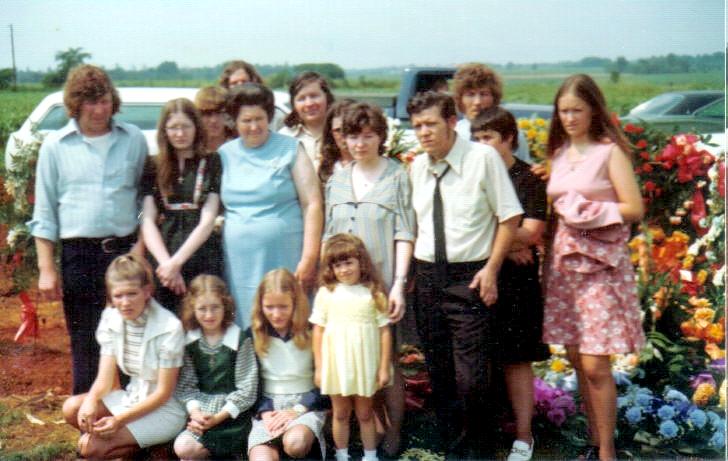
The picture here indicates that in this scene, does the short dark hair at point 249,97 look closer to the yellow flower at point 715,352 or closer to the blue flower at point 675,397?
the blue flower at point 675,397

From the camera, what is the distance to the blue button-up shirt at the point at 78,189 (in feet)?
12.4

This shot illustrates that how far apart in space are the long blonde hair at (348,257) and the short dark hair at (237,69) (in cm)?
155

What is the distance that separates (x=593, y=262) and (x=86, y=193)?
7.45 feet

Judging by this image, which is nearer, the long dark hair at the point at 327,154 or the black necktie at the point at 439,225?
the black necktie at the point at 439,225

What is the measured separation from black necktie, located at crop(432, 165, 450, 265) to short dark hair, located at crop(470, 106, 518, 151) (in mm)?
273

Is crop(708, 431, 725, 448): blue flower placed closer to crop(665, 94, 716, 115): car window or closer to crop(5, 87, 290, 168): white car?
crop(5, 87, 290, 168): white car

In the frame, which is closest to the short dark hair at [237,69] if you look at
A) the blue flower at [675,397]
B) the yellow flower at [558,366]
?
the yellow flower at [558,366]

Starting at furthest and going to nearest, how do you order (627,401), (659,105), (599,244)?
(659,105)
(627,401)
(599,244)

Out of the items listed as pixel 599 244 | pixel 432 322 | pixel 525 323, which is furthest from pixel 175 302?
pixel 599 244

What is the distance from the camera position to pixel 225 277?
387 cm

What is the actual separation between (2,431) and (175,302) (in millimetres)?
1305

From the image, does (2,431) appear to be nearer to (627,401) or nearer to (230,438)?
(230,438)

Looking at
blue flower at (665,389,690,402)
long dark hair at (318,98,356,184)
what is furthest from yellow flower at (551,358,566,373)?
long dark hair at (318,98,356,184)

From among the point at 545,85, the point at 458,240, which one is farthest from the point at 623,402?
the point at 545,85
